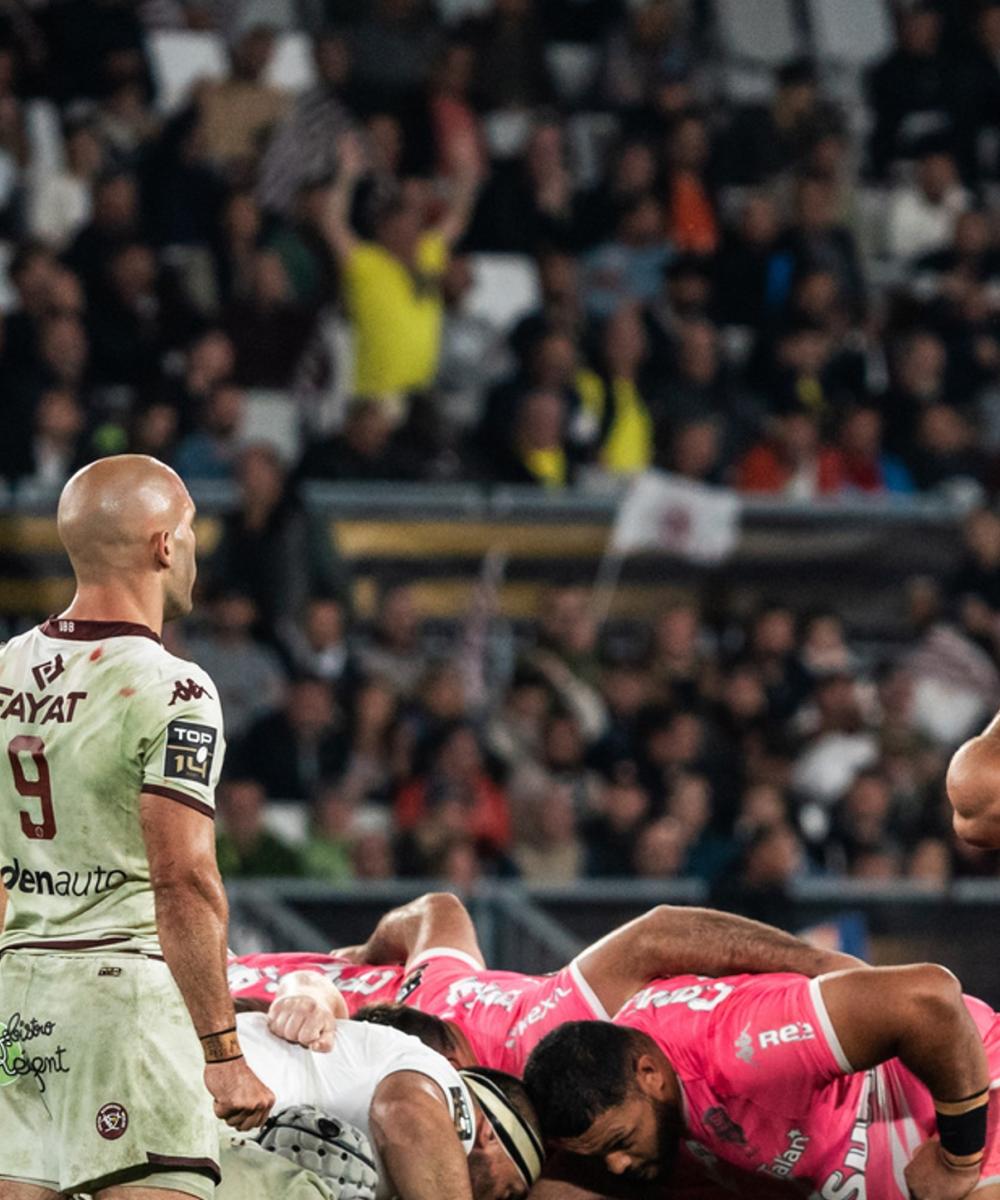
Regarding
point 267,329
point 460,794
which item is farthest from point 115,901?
point 267,329

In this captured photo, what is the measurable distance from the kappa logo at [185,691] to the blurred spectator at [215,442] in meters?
7.46

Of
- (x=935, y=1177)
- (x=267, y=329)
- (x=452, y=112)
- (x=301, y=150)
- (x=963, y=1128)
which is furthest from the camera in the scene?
(x=452, y=112)

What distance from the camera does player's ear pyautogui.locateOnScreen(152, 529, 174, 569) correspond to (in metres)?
4.75

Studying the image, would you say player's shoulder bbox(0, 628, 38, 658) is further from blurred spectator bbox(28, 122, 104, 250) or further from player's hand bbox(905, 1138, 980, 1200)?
blurred spectator bbox(28, 122, 104, 250)

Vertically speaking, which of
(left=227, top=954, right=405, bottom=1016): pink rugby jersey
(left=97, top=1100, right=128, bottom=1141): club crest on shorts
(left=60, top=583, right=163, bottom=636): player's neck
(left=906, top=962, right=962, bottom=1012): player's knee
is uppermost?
(left=60, top=583, right=163, bottom=636): player's neck

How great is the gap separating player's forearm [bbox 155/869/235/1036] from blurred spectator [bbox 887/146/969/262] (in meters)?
11.9

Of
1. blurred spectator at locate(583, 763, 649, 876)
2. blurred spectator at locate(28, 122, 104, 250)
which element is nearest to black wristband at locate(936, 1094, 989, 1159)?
blurred spectator at locate(583, 763, 649, 876)

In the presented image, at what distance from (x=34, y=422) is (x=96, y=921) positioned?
732 centimetres

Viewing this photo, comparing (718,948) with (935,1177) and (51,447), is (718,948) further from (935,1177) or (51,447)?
(51,447)

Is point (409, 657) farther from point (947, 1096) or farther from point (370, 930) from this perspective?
point (947, 1096)

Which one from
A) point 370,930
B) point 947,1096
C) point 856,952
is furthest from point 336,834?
point 947,1096

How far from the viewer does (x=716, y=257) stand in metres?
14.6

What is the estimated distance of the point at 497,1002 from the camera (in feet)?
20.6

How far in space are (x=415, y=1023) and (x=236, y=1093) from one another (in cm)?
147
